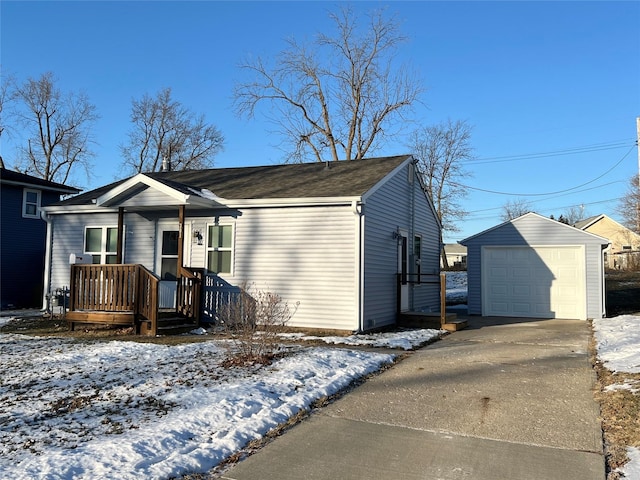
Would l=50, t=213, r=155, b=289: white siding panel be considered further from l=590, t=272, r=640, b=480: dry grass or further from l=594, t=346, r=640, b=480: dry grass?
l=594, t=346, r=640, b=480: dry grass

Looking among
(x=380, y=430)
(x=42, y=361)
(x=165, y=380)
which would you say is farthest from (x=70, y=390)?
(x=380, y=430)

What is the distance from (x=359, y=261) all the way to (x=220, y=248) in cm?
357

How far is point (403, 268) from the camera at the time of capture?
1370 cm

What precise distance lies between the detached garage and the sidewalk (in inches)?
307

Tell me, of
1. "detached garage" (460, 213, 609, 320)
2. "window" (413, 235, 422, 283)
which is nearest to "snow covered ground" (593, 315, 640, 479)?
"detached garage" (460, 213, 609, 320)

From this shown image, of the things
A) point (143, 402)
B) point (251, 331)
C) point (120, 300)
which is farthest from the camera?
point (120, 300)

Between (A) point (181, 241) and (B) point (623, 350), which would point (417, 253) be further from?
(B) point (623, 350)

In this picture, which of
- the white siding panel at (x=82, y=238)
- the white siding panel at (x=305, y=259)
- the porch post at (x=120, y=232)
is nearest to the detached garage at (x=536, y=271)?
the white siding panel at (x=305, y=259)

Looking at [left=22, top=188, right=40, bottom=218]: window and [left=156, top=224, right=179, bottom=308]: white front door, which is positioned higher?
[left=22, top=188, right=40, bottom=218]: window

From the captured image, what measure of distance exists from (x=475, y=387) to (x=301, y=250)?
5.93 metres

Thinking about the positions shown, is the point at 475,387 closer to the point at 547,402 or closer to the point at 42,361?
the point at 547,402

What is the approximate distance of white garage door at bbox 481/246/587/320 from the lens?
14945 millimetres

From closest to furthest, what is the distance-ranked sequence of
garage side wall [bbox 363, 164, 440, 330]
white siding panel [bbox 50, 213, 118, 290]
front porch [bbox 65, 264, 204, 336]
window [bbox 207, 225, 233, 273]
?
front porch [bbox 65, 264, 204, 336] → garage side wall [bbox 363, 164, 440, 330] → window [bbox 207, 225, 233, 273] → white siding panel [bbox 50, 213, 118, 290]

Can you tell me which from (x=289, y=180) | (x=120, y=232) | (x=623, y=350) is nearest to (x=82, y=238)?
(x=120, y=232)
